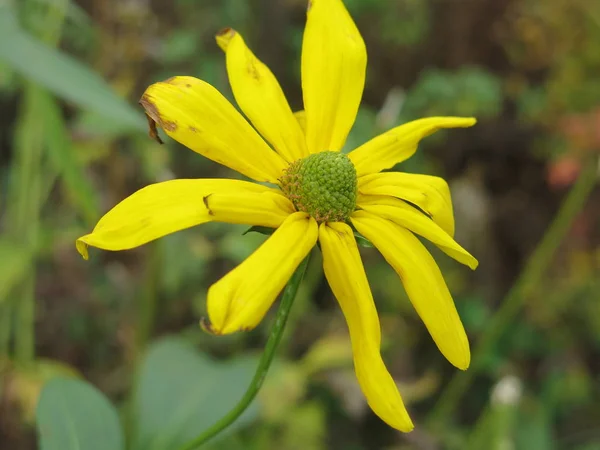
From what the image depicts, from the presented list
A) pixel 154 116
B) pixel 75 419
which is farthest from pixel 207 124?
pixel 75 419

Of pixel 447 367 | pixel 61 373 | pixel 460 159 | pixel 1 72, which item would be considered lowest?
pixel 447 367

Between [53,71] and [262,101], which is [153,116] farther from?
[53,71]

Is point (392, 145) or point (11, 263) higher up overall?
point (392, 145)

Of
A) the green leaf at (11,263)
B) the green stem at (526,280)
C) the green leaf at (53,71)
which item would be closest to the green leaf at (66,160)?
the green leaf at (53,71)

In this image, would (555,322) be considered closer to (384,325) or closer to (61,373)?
(384,325)

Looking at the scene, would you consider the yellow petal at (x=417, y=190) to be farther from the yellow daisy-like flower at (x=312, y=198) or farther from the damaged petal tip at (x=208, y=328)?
the damaged petal tip at (x=208, y=328)

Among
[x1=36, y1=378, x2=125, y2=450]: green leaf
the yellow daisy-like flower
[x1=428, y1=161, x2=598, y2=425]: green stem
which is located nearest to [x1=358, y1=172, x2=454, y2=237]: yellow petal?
the yellow daisy-like flower

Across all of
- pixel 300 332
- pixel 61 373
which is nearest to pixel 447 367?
pixel 300 332
